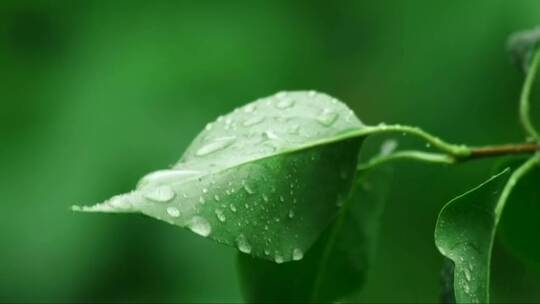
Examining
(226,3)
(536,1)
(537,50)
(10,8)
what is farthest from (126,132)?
(537,50)

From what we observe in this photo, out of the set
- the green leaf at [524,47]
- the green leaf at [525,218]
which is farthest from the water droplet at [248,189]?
the green leaf at [524,47]

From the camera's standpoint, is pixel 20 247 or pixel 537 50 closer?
pixel 537 50

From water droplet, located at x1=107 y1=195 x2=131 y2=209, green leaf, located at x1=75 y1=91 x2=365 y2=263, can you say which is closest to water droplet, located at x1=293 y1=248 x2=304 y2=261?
green leaf, located at x1=75 y1=91 x2=365 y2=263

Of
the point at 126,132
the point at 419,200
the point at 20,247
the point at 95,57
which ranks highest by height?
the point at 95,57

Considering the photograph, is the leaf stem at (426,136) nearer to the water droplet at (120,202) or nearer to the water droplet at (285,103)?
the water droplet at (285,103)

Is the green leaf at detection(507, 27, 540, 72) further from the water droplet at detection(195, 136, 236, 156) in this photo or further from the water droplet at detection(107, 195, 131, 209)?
the water droplet at detection(107, 195, 131, 209)

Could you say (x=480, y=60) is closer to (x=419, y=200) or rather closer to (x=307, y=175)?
(x=419, y=200)

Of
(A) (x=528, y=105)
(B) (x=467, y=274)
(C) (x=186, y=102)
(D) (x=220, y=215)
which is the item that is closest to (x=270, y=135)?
(D) (x=220, y=215)

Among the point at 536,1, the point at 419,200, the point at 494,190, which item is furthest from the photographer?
the point at 419,200
